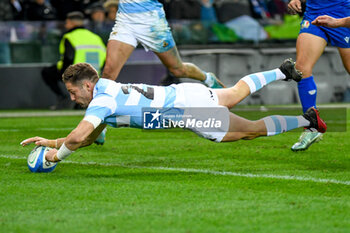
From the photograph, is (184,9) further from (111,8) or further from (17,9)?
(17,9)

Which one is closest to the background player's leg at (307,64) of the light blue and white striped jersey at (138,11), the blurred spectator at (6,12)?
the light blue and white striped jersey at (138,11)

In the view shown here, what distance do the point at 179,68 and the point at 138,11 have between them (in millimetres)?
860

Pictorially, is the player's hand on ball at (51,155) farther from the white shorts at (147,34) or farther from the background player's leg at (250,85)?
the white shorts at (147,34)

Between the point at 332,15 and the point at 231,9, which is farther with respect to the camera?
the point at 231,9

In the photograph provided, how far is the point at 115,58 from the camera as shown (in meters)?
8.09

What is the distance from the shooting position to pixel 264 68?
1670 centimetres

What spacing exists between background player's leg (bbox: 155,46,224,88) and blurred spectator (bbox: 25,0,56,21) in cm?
848

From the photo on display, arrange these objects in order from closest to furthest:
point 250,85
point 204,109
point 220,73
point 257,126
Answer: point 204,109, point 257,126, point 250,85, point 220,73

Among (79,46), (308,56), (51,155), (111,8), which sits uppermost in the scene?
(308,56)

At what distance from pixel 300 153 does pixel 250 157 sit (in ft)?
2.06

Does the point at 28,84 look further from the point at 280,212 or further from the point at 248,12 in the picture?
the point at 280,212

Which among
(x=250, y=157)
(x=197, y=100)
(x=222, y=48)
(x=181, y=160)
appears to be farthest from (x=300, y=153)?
(x=222, y=48)

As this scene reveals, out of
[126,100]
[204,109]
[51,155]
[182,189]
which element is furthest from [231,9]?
[182,189]

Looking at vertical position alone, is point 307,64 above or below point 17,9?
above
